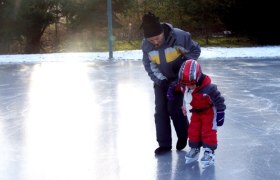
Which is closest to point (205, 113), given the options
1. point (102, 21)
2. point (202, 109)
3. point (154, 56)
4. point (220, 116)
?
point (202, 109)

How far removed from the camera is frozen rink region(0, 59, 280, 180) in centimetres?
432

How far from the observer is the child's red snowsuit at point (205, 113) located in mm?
4098

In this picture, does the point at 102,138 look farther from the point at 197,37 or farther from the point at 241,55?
the point at 197,37

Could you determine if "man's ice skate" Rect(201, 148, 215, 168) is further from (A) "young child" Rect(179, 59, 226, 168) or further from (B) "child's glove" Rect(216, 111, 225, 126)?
(B) "child's glove" Rect(216, 111, 225, 126)

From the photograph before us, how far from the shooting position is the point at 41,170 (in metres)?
4.43

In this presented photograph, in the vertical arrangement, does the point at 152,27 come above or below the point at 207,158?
above

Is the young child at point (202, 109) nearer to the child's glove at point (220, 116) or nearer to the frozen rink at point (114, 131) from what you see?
the child's glove at point (220, 116)

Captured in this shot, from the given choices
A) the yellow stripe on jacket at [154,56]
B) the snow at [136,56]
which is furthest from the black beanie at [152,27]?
the snow at [136,56]

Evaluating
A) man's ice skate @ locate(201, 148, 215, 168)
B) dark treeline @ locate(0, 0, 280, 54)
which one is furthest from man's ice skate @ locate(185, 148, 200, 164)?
dark treeline @ locate(0, 0, 280, 54)

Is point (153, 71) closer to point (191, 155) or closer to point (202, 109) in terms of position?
point (202, 109)

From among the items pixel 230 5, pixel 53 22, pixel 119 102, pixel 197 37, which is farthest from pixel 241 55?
pixel 53 22

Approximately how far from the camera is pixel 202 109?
13.8 feet

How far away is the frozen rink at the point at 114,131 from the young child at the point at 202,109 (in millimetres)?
174

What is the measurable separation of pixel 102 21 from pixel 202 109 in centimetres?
1676
